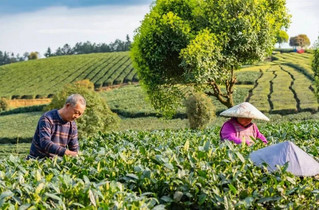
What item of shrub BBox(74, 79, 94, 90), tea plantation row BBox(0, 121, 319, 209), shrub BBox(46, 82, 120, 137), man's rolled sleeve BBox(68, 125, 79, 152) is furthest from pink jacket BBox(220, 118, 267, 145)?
shrub BBox(74, 79, 94, 90)

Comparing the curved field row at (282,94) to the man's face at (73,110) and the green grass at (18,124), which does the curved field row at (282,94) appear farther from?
the man's face at (73,110)

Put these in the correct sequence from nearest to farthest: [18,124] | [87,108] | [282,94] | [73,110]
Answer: [73,110] → [87,108] → [282,94] → [18,124]

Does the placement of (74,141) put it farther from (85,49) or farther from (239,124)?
(85,49)

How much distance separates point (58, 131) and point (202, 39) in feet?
48.0

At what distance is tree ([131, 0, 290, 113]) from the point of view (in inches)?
814

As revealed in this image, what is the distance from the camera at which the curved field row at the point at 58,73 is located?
79.0 m

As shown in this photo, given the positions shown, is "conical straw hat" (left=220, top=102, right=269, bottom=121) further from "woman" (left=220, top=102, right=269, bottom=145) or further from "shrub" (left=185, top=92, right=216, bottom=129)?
"shrub" (left=185, top=92, right=216, bottom=129)

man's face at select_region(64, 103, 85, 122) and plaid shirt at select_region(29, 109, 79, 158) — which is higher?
man's face at select_region(64, 103, 85, 122)

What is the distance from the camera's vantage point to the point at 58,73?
298ft

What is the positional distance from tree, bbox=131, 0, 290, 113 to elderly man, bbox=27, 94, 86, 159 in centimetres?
1383

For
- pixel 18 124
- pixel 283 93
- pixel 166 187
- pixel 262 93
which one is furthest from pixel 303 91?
pixel 166 187

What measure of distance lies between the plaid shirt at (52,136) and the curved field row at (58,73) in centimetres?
6824

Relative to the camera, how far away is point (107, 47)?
475 ft

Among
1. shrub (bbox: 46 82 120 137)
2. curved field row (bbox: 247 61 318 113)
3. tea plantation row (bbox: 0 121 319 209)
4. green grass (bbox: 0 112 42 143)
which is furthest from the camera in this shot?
curved field row (bbox: 247 61 318 113)
